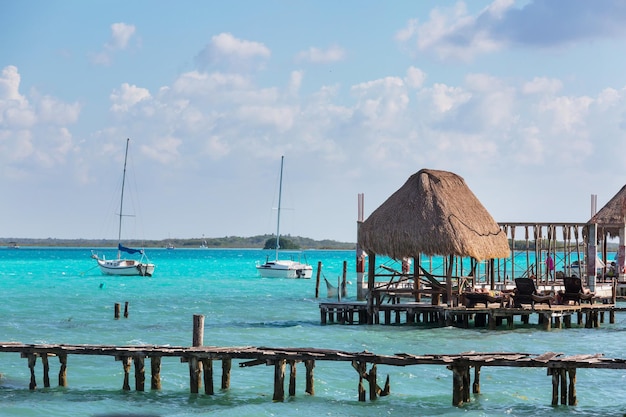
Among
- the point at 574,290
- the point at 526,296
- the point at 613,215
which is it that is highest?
the point at 613,215

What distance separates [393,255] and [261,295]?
30.1 meters

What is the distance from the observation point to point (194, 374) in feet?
72.7

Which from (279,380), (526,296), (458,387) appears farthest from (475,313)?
(279,380)

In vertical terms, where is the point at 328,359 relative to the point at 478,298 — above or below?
below

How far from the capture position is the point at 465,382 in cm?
2127

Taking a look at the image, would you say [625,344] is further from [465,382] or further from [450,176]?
[465,382]

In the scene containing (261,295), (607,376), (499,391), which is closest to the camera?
(499,391)

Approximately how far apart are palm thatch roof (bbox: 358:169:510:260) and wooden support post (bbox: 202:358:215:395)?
12.9 meters

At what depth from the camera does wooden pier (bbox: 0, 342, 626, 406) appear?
2031 centimetres

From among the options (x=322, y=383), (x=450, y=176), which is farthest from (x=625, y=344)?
(x=322, y=383)

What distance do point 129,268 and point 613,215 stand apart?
49.7 m

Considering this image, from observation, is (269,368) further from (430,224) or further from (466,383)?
(430,224)

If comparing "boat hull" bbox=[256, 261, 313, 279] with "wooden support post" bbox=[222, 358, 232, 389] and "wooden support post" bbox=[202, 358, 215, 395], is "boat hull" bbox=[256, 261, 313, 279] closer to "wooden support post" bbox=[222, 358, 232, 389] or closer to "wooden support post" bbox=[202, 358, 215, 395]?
"wooden support post" bbox=[222, 358, 232, 389]

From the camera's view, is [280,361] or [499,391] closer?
[280,361]
